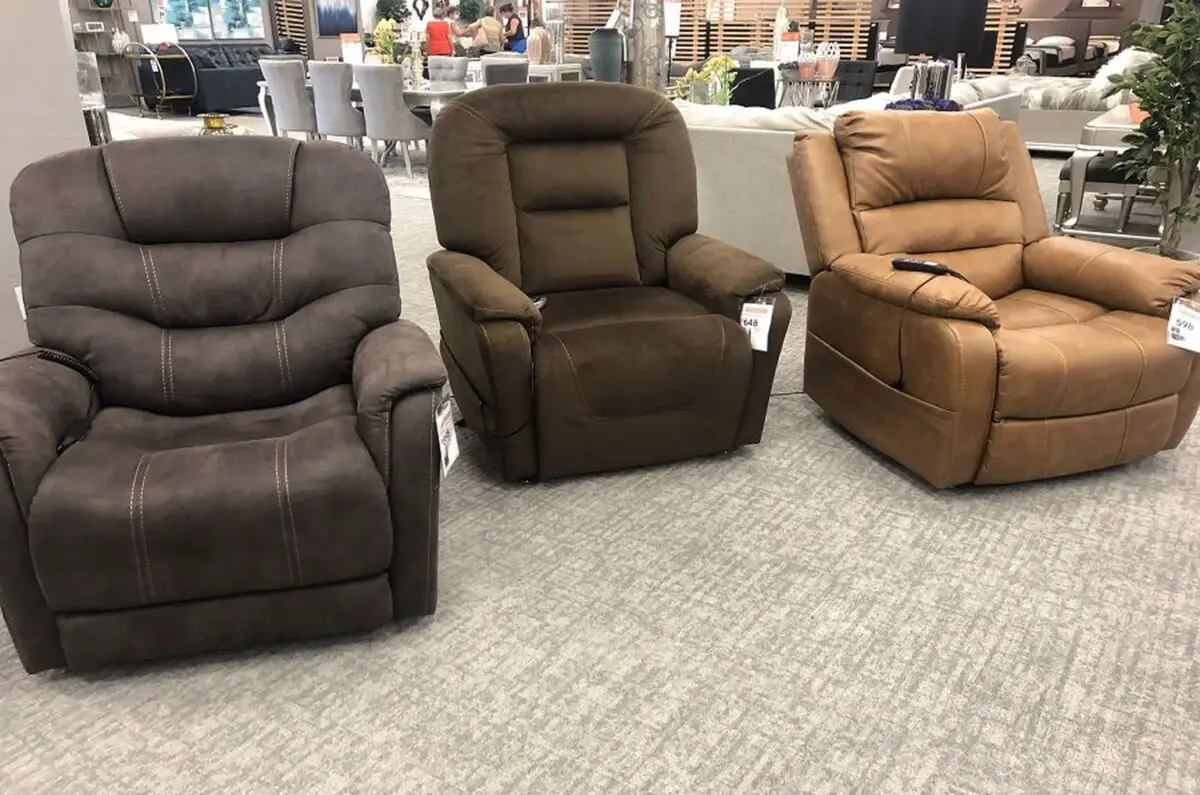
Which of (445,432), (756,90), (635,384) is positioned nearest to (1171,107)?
(756,90)

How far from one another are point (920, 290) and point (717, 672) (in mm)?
1275

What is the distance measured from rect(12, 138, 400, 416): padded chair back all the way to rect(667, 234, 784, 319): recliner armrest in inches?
39.1

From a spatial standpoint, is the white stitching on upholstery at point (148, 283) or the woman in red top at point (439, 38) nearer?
the white stitching on upholstery at point (148, 283)

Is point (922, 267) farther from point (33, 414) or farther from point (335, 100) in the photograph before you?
point (335, 100)

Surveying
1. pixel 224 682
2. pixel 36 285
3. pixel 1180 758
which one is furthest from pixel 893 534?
pixel 36 285

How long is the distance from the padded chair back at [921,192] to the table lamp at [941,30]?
1286 mm

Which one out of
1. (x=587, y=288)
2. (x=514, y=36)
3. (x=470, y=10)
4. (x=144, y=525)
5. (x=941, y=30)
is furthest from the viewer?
(x=470, y=10)

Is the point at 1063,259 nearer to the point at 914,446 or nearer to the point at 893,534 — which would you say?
the point at 914,446

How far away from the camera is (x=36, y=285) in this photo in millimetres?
2143

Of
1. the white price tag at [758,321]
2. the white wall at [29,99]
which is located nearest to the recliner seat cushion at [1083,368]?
the white price tag at [758,321]

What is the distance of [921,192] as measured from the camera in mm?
3020

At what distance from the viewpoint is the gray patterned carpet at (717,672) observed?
1702 millimetres

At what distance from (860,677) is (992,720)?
267mm

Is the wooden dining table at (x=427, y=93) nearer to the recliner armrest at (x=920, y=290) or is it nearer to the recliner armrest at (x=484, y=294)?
the recliner armrest at (x=484, y=294)
